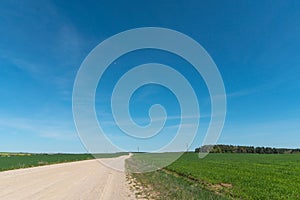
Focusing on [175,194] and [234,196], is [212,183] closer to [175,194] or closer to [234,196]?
[234,196]

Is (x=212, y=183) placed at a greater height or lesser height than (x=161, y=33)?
lesser

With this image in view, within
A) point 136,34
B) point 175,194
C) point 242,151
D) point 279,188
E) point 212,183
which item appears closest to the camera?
point 175,194

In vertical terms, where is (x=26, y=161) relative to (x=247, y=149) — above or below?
below

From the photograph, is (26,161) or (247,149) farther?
(247,149)

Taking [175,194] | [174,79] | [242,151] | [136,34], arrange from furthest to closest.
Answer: [242,151] → [174,79] → [136,34] → [175,194]

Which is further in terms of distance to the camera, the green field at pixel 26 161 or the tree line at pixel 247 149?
the tree line at pixel 247 149

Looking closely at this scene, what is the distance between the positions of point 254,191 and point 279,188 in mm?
2058

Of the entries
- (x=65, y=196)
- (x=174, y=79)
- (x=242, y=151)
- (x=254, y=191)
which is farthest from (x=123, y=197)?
(x=242, y=151)

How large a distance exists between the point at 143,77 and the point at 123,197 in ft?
63.0

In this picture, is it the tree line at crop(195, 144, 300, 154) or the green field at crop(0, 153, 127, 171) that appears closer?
the green field at crop(0, 153, 127, 171)

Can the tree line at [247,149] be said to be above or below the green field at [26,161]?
above

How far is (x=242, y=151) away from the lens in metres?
A: 147

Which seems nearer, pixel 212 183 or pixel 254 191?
pixel 254 191

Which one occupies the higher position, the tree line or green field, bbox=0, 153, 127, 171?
the tree line
